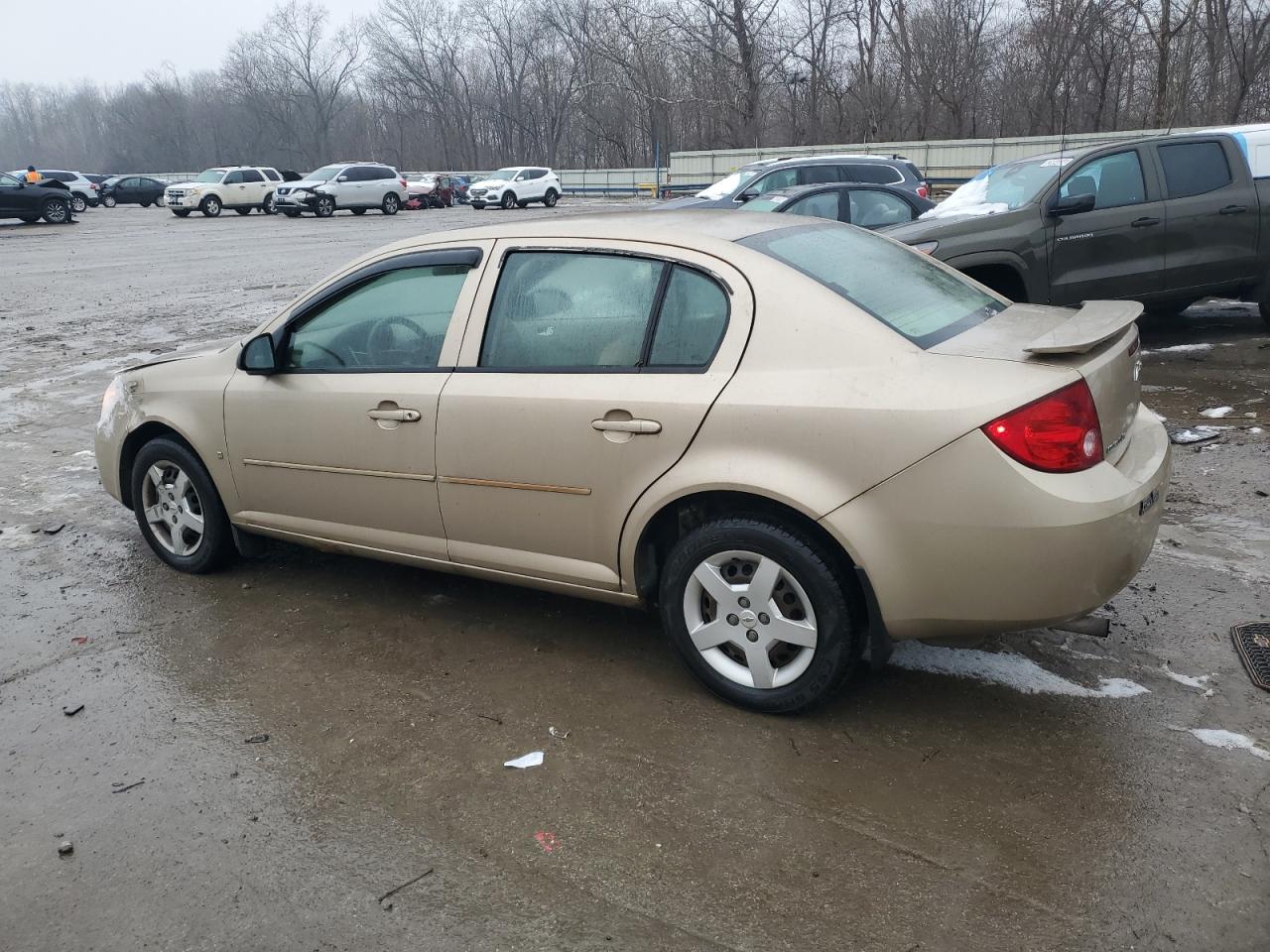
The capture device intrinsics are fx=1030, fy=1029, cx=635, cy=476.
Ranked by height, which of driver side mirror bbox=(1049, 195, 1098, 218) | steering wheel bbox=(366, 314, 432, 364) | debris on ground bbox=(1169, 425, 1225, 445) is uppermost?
driver side mirror bbox=(1049, 195, 1098, 218)

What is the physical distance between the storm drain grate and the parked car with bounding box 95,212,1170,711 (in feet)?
2.84

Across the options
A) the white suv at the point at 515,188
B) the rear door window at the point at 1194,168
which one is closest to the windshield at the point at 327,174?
the white suv at the point at 515,188

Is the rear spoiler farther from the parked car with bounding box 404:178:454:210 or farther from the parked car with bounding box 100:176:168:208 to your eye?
the parked car with bounding box 100:176:168:208

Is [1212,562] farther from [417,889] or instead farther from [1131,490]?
[417,889]

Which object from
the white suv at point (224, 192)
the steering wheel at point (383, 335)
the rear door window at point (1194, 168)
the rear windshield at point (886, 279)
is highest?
the white suv at point (224, 192)

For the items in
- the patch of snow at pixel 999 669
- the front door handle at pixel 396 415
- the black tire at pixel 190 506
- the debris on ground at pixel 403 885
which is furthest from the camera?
the black tire at pixel 190 506

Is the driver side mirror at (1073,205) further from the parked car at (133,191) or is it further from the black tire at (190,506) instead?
the parked car at (133,191)

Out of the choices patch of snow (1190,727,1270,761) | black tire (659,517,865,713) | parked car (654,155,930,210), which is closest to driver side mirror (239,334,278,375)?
black tire (659,517,865,713)

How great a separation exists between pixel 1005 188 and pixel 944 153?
30.2 meters

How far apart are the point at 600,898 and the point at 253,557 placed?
324 centimetres

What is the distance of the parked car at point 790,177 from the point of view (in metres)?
14.5

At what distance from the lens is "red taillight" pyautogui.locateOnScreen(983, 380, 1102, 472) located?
3061mm

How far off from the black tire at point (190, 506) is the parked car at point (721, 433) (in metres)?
0.25

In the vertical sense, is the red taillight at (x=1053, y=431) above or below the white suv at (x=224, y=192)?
below
